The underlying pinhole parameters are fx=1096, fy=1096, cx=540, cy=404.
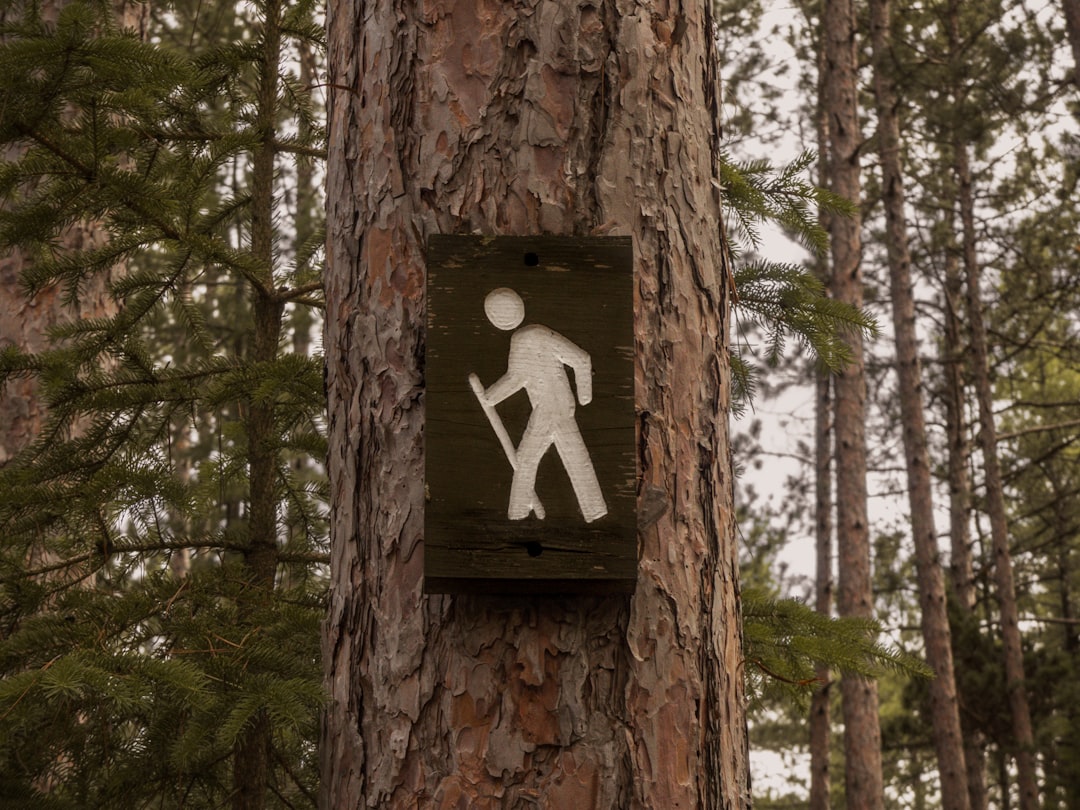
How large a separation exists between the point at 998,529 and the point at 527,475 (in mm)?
13395

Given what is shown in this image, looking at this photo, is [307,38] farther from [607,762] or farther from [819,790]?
[819,790]

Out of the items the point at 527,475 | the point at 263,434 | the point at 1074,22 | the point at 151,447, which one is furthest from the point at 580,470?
the point at 1074,22

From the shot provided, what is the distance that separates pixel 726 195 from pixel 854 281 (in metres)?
8.20

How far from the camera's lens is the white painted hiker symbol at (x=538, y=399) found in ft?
5.37

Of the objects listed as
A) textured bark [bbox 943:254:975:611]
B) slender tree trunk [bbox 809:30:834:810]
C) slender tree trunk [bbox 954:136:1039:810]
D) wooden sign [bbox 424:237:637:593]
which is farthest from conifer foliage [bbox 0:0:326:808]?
textured bark [bbox 943:254:975:611]

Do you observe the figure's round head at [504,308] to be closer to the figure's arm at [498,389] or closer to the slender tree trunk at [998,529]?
the figure's arm at [498,389]

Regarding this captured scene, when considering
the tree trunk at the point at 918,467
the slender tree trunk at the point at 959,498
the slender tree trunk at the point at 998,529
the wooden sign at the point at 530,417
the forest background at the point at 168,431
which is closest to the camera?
the wooden sign at the point at 530,417

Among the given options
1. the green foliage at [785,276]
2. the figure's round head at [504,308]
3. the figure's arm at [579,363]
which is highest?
the green foliage at [785,276]

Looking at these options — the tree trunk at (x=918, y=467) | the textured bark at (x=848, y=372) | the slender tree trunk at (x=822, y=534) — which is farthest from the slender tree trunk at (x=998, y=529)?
the textured bark at (x=848, y=372)

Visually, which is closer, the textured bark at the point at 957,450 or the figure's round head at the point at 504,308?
the figure's round head at the point at 504,308

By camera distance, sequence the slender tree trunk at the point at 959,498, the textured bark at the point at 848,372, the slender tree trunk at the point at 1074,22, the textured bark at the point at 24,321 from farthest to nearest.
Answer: the slender tree trunk at the point at 959,498, the textured bark at the point at 848,372, the slender tree trunk at the point at 1074,22, the textured bark at the point at 24,321

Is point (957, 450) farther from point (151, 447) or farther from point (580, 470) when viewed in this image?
point (580, 470)

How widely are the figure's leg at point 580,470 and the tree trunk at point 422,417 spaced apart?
121mm

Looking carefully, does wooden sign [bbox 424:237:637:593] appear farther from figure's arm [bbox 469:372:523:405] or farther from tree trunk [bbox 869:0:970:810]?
tree trunk [bbox 869:0:970:810]
